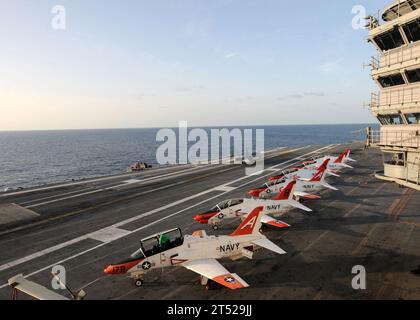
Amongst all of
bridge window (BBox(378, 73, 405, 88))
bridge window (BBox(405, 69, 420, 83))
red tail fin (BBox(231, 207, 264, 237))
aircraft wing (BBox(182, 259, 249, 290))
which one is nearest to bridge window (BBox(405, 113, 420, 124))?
bridge window (BBox(405, 69, 420, 83))

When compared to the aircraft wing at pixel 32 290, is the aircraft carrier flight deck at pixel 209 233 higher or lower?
lower

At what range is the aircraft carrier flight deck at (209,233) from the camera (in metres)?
14.5

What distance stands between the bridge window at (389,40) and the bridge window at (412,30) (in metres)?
1.30

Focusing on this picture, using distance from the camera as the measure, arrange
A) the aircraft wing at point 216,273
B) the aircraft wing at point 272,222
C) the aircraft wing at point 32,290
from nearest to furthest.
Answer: the aircraft wing at point 32,290
the aircraft wing at point 216,273
the aircraft wing at point 272,222

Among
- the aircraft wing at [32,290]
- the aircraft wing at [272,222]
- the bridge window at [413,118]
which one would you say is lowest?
the aircraft wing at [272,222]

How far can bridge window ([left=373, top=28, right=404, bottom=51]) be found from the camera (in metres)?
32.8

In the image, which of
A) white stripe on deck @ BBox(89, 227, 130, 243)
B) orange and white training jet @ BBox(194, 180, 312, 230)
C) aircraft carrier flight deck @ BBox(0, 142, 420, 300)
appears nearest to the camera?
aircraft carrier flight deck @ BBox(0, 142, 420, 300)

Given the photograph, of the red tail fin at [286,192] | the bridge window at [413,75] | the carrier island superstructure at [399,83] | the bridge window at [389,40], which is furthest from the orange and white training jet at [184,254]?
the bridge window at [389,40]

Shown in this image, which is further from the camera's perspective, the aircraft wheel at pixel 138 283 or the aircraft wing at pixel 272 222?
the aircraft wing at pixel 272 222

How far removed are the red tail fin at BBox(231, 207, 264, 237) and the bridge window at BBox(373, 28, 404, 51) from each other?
30.8 metres

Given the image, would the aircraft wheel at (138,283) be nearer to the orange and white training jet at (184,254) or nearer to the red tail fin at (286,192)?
the orange and white training jet at (184,254)

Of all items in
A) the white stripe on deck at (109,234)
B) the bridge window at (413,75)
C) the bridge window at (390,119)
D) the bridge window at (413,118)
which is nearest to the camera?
the white stripe on deck at (109,234)

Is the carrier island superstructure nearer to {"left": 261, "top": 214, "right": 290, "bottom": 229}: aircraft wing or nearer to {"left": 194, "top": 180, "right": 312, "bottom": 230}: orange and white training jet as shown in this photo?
{"left": 194, "top": 180, "right": 312, "bottom": 230}: orange and white training jet

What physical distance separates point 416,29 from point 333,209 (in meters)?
22.2
